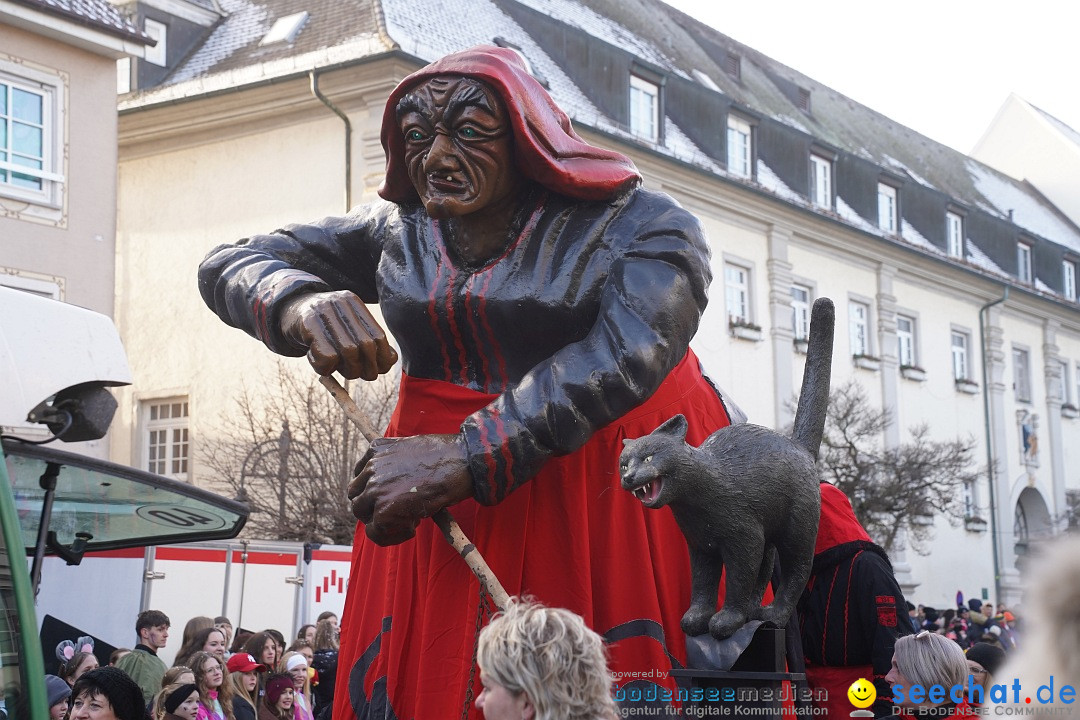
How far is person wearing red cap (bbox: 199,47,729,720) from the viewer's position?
9.12ft

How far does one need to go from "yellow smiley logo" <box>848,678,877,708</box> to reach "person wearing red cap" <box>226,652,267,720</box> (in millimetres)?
5463

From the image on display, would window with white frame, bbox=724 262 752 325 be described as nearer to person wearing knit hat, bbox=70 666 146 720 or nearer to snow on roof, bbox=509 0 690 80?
snow on roof, bbox=509 0 690 80

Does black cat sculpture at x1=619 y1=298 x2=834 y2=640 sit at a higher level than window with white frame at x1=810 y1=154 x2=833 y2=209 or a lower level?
lower

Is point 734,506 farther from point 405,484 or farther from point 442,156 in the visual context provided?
point 442,156

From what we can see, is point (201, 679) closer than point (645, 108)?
Yes

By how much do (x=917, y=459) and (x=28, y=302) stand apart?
82.5ft

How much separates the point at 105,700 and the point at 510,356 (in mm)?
3396

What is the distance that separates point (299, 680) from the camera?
9.45m

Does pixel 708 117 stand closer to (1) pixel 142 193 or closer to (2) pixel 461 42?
(2) pixel 461 42

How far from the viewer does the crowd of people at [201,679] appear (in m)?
5.83

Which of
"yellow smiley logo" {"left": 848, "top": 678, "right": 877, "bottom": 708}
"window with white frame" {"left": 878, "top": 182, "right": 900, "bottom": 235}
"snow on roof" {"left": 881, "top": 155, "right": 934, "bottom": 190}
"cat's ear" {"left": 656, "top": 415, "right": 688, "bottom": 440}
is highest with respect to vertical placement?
"snow on roof" {"left": 881, "top": 155, "right": 934, "bottom": 190}

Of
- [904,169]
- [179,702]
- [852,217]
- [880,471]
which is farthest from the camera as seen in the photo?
[904,169]

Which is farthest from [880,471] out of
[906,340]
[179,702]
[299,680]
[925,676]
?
[925,676]

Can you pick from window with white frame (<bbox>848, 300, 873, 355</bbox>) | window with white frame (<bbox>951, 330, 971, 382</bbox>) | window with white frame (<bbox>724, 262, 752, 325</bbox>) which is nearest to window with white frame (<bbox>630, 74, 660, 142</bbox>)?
window with white frame (<bbox>724, 262, 752, 325</bbox>)
